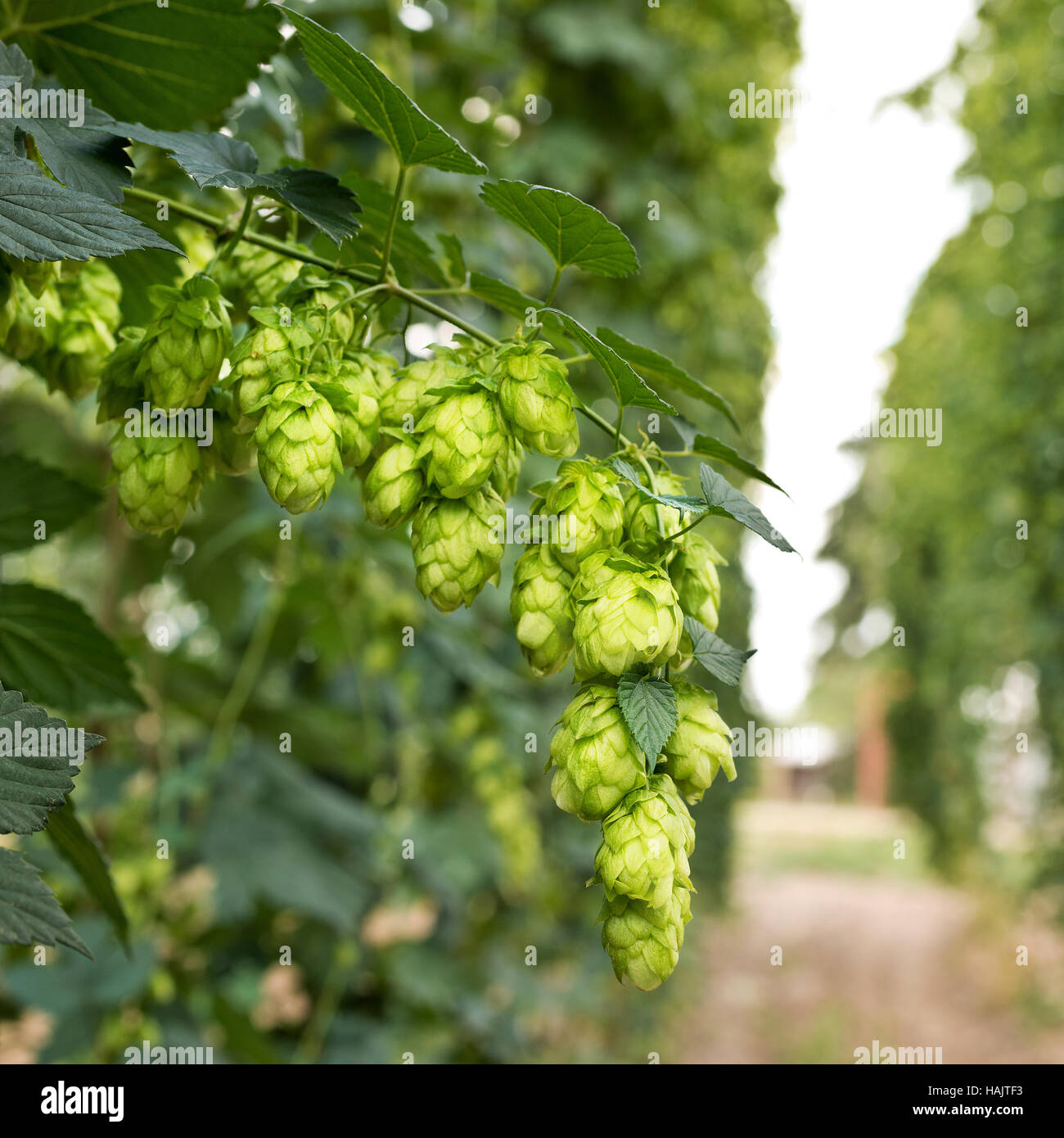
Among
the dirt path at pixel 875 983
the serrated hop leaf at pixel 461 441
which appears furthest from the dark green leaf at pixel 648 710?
the dirt path at pixel 875 983

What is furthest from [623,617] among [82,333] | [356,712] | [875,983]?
[875,983]

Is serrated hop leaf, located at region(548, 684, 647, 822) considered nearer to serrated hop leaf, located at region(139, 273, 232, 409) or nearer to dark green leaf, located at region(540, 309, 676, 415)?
dark green leaf, located at region(540, 309, 676, 415)

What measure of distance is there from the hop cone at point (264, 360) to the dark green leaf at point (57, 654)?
0.91 feet

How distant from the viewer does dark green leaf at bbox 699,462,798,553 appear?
47cm

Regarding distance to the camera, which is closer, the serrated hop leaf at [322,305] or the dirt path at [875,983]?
the serrated hop leaf at [322,305]

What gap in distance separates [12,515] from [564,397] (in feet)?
1.63

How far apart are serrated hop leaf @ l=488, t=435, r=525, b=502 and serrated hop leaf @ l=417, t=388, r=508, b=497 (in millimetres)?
18

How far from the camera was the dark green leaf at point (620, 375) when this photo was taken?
454 mm

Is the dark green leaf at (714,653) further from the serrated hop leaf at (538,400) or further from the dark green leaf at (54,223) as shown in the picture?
the dark green leaf at (54,223)

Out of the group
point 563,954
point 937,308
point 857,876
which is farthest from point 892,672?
point 563,954

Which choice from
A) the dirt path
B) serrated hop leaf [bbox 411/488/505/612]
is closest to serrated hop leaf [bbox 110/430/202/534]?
serrated hop leaf [bbox 411/488/505/612]

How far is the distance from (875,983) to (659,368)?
24.3ft

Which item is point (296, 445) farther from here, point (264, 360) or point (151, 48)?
point (151, 48)
